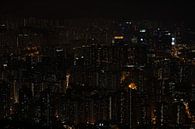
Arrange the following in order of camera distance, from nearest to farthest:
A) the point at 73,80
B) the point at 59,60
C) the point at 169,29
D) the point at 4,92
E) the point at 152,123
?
1. the point at 152,123
2. the point at 4,92
3. the point at 73,80
4. the point at 59,60
5. the point at 169,29

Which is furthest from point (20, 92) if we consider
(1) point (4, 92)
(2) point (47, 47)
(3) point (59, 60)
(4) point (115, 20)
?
(4) point (115, 20)

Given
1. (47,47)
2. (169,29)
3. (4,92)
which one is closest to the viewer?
(4,92)

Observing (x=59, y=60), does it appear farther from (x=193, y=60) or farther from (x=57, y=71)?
(x=193, y=60)

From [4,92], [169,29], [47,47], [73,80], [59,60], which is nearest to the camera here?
Answer: [4,92]

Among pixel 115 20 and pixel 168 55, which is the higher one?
pixel 115 20

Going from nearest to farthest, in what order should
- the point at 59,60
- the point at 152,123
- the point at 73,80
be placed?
1. the point at 152,123
2. the point at 73,80
3. the point at 59,60

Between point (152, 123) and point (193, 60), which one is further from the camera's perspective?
point (193, 60)

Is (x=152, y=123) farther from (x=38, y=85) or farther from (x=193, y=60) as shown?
(x=193, y=60)

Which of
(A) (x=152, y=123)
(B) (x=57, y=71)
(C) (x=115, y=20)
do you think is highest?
(C) (x=115, y=20)

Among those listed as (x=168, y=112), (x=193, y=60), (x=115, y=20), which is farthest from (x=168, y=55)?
(x=168, y=112)
